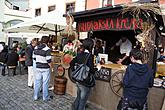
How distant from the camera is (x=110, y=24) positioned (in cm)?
656

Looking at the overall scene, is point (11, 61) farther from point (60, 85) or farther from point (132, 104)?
point (132, 104)

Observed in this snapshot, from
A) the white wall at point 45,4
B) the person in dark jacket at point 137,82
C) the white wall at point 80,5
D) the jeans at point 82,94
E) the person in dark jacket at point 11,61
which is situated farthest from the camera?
the white wall at point 45,4

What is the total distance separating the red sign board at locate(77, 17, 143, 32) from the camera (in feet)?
19.3

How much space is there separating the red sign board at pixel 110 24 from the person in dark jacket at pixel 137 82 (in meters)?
1.76

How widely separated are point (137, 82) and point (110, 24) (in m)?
2.67

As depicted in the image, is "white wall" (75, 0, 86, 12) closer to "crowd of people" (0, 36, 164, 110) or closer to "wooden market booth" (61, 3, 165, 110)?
"crowd of people" (0, 36, 164, 110)

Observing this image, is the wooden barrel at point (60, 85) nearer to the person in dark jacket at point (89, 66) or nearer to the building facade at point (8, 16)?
the person in dark jacket at point (89, 66)

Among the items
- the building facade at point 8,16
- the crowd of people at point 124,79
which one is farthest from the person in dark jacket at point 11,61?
the building facade at point 8,16

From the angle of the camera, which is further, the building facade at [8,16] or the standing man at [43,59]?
the building facade at [8,16]

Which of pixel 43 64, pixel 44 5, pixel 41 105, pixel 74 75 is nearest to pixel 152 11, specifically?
pixel 74 75

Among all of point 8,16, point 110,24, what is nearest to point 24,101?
point 110,24

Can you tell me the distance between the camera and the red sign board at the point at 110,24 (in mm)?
5891

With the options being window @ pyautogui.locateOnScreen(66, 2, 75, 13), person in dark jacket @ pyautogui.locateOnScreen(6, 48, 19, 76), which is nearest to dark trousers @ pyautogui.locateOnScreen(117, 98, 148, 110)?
person in dark jacket @ pyautogui.locateOnScreen(6, 48, 19, 76)

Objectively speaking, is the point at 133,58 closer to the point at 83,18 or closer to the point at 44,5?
the point at 83,18
